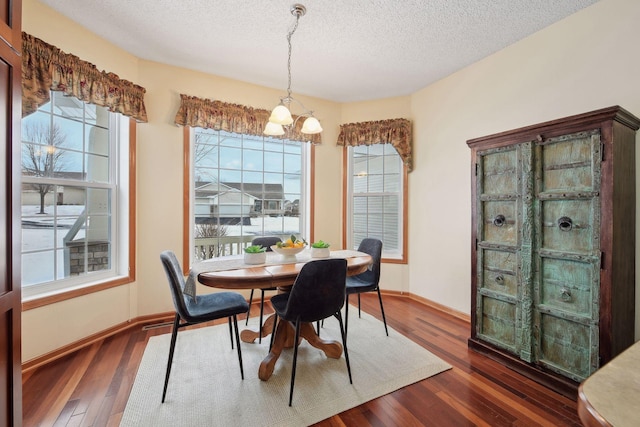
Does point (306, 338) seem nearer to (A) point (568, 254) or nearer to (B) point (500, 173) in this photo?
(A) point (568, 254)

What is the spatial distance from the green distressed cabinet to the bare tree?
365 cm

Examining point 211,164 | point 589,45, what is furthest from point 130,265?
point 589,45

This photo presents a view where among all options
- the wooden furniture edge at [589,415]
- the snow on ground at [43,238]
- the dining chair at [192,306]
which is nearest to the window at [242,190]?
the snow on ground at [43,238]

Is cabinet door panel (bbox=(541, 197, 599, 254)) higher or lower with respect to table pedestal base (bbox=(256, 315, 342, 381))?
higher

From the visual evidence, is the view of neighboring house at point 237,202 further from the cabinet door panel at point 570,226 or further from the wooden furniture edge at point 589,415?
the wooden furniture edge at point 589,415

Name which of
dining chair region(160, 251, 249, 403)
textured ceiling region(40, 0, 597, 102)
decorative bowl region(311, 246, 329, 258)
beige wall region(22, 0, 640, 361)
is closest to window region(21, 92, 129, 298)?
beige wall region(22, 0, 640, 361)

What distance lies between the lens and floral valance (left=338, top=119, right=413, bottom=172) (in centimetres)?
371

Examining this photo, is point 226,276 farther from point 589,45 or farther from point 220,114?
point 589,45

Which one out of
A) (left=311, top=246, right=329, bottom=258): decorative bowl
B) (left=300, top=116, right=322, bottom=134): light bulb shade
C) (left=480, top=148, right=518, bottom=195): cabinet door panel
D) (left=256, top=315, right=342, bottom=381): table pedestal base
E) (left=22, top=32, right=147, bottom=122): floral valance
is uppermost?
(left=22, top=32, right=147, bottom=122): floral valance

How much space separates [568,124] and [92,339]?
420cm

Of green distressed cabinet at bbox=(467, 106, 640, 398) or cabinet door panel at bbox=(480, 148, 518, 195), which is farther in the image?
cabinet door panel at bbox=(480, 148, 518, 195)

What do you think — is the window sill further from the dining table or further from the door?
the door

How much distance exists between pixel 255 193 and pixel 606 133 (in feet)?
10.7

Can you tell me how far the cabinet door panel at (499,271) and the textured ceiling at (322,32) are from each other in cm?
198
